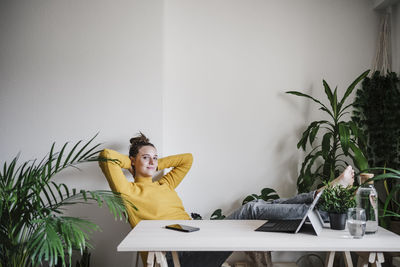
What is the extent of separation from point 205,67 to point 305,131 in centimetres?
107

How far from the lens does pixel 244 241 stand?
1554mm

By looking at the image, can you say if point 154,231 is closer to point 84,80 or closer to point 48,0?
point 84,80

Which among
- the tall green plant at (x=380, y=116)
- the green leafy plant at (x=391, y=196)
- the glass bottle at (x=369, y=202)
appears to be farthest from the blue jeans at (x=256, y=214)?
the tall green plant at (x=380, y=116)

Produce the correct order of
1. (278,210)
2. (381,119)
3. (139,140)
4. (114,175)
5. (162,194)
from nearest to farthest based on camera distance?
(278,210) < (114,175) < (162,194) < (139,140) < (381,119)

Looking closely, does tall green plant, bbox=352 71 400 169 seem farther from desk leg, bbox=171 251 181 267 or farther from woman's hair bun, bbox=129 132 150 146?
desk leg, bbox=171 251 181 267

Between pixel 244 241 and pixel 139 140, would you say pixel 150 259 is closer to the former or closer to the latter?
pixel 244 241

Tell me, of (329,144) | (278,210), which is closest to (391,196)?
(278,210)

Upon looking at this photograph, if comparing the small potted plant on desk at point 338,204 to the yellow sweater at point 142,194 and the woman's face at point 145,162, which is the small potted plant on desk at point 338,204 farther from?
the woman's face at point 145,162

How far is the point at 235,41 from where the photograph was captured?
3.20 metres

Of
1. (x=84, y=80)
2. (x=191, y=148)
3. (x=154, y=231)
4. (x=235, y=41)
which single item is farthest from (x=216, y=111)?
(x=154, y=231)

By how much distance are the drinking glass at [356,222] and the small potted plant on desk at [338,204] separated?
11 cm

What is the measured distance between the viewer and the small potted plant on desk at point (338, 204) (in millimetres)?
1781

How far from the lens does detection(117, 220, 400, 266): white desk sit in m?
1.49

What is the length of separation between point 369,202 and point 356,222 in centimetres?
22
